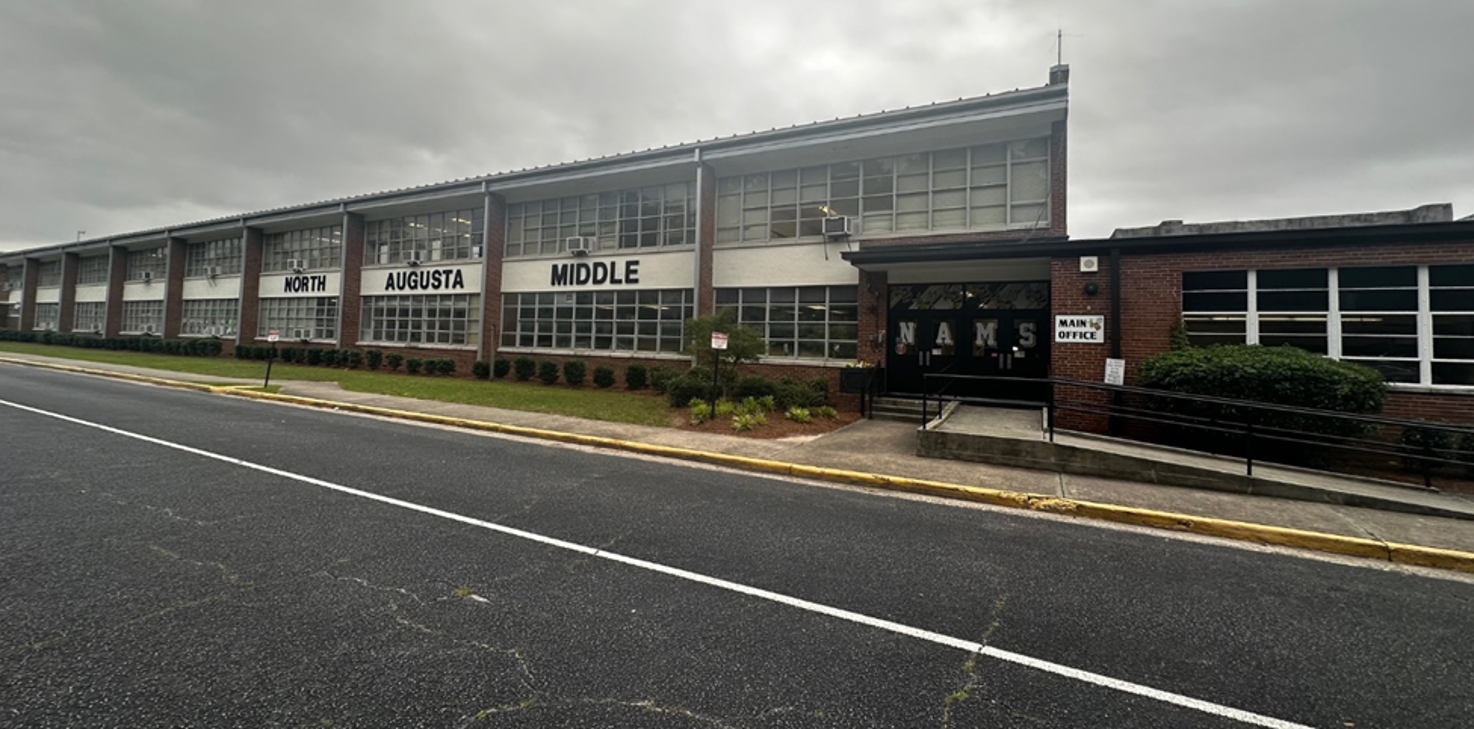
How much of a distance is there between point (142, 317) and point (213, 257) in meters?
8.41

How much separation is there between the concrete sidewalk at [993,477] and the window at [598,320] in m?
7.30

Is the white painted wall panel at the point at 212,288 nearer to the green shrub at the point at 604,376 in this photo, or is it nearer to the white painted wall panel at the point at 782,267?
the green shrub at the point at 604,376

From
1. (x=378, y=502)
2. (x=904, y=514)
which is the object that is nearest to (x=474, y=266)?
(x=378, y=502)

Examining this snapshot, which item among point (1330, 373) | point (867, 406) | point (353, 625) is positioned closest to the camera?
point (353, 625)

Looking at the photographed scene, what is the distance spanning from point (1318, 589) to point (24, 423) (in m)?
17.2

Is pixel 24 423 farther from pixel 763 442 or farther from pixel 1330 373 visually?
pixel 1330 373

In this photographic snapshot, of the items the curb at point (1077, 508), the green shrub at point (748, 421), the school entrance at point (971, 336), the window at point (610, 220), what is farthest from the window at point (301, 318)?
the school entrance at point (971, 336)

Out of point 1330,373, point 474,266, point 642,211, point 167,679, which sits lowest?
point 167,679

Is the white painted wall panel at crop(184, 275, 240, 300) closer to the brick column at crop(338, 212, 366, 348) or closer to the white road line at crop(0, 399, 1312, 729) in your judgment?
the brick column at crop(338, 212, 366, 348)

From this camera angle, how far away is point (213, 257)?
1305 inches

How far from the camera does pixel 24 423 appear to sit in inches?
364

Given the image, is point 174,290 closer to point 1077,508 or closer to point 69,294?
point 69,294

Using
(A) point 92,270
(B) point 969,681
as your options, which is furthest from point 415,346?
(A) point 92,270

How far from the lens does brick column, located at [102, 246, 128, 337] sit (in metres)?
36.7
